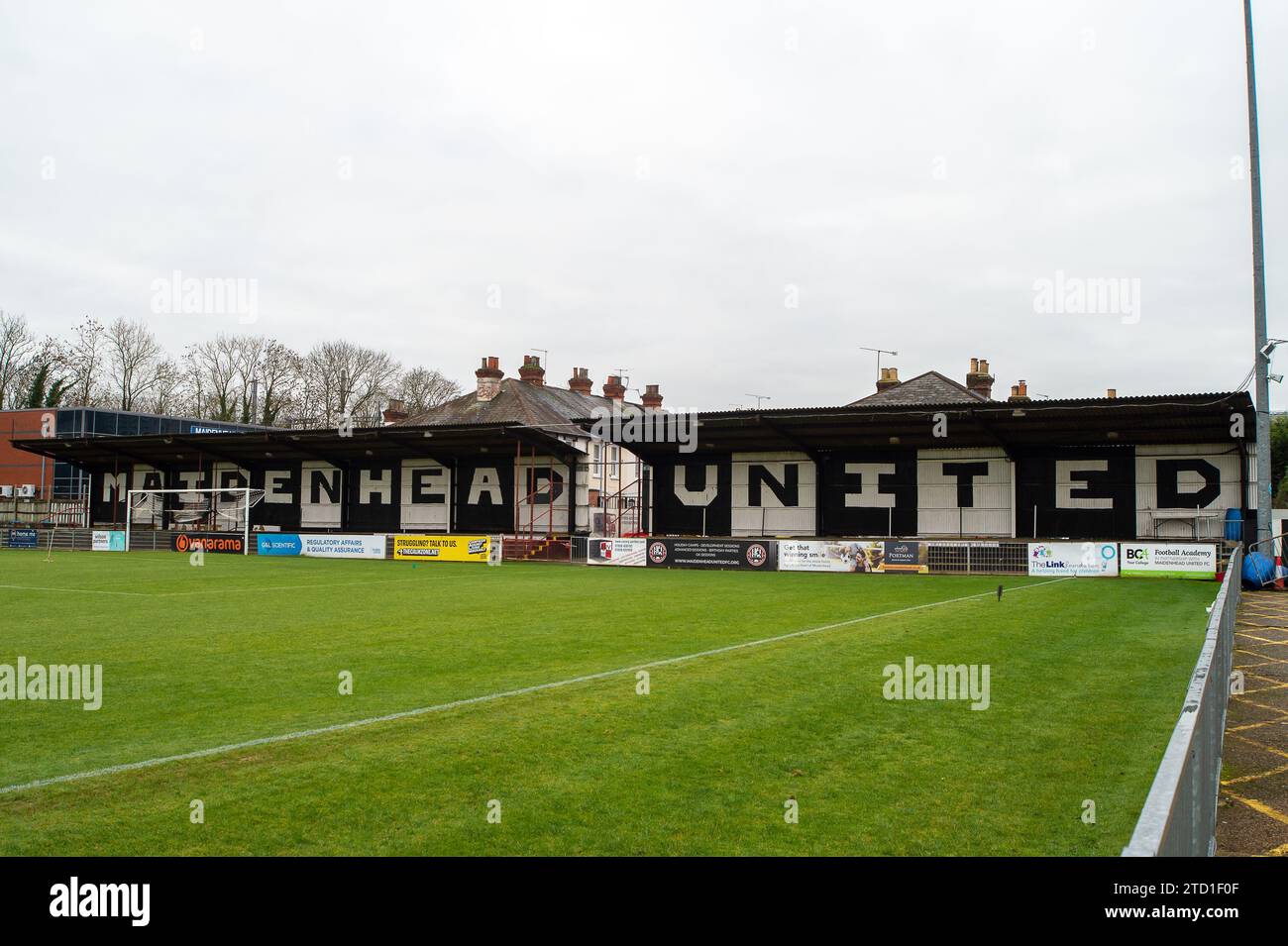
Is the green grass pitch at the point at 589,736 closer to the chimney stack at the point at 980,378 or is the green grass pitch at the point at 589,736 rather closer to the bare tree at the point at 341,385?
the chimney stack at the point at 980,378

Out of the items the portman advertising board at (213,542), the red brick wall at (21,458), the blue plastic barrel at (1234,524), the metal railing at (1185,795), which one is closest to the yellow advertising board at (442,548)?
the portman advertising board at (213,542)

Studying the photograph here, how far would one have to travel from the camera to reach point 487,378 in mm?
62250

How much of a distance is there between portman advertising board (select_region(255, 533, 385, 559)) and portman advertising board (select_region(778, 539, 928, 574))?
2013 centimetres

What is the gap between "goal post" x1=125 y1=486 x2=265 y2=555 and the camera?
57.2 meters

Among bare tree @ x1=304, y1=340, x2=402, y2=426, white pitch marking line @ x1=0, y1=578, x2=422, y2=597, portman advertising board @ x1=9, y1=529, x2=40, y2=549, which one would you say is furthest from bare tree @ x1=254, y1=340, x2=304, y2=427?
white pitch marking line @ x1=0, y1=578, x2=422, y2=597

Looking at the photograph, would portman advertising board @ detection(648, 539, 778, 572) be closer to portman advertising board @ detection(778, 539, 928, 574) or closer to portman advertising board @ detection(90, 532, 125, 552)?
Answer: portman advertising board @ detection(778, 539, 928, 574)

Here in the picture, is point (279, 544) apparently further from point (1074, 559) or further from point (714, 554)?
point (1074, 559)

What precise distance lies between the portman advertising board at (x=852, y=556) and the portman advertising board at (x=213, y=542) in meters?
30.3

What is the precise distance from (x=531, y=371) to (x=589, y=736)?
193 ft

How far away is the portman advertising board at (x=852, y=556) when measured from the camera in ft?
111
